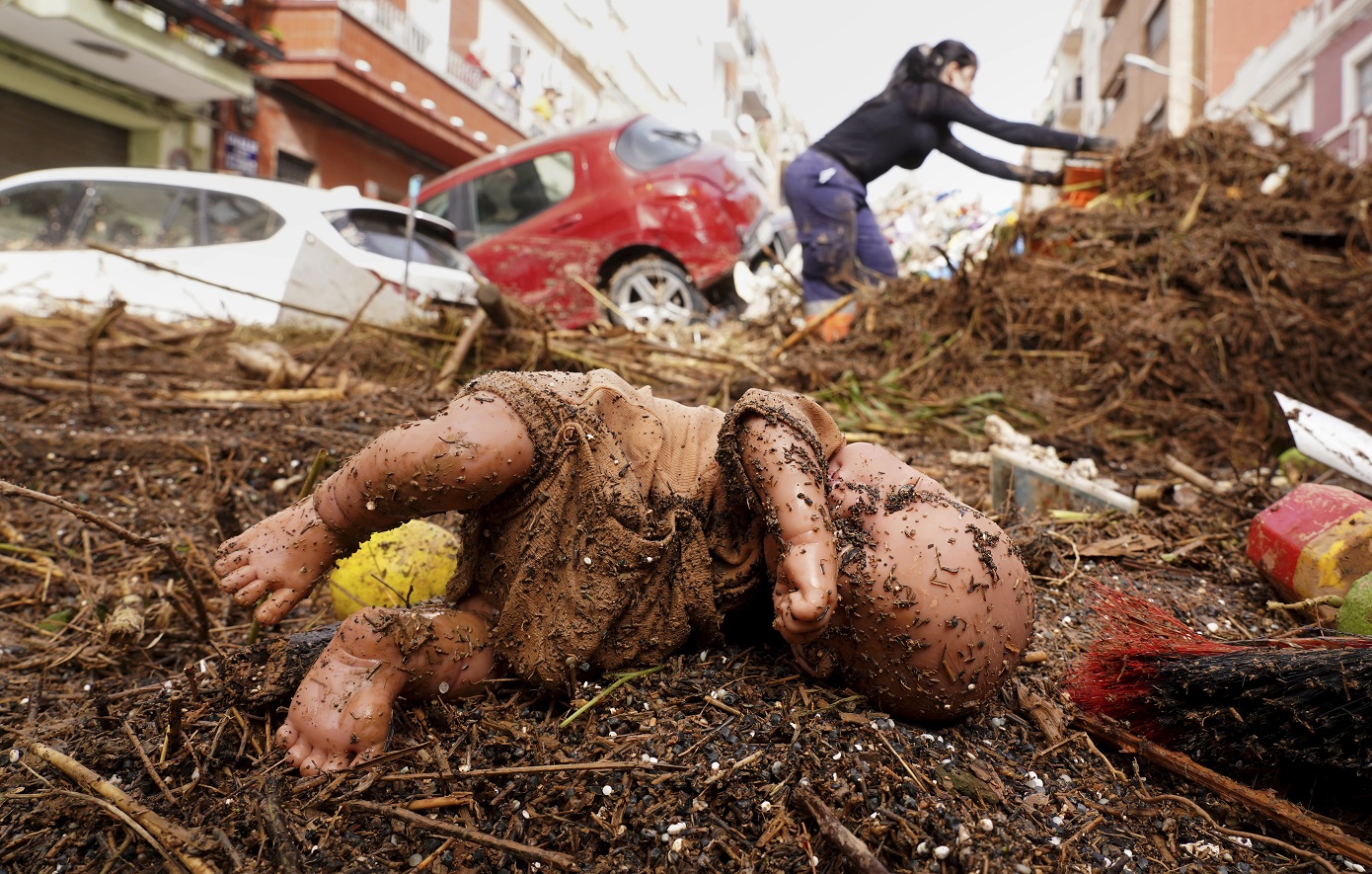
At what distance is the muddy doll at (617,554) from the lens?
59.1 inches

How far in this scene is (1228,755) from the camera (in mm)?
1517

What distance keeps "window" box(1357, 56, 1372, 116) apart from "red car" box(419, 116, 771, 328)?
12222 millimetres

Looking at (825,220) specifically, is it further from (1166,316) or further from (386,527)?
(386,527)

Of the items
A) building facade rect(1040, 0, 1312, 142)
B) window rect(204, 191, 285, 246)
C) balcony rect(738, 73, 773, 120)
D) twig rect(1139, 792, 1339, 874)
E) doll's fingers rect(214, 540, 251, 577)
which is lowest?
twig rect(1139, 792, 1339, 874)

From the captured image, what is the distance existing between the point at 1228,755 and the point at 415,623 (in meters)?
1.47

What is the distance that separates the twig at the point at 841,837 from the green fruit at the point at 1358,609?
1.22 m

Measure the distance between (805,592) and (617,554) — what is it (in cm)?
40

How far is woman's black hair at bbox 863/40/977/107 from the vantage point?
16.5 feet

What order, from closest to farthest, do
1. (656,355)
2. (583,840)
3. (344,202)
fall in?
(583,840)
(656,355)
(344,202)

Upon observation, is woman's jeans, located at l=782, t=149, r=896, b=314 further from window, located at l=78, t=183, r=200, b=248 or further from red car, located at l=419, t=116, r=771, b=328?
window, located at l=78, t=183, r=200, b=248

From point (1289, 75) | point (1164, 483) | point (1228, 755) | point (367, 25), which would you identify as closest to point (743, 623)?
point (1228, 755)

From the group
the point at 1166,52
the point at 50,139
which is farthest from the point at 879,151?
the point at 1166,52

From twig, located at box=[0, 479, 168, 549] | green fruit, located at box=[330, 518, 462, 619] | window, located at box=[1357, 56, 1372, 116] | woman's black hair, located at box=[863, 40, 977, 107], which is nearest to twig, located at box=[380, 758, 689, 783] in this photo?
twig, located at box=[0, 479, 168, 549]

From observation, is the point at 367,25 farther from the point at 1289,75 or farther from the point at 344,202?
the point at 1289,75
